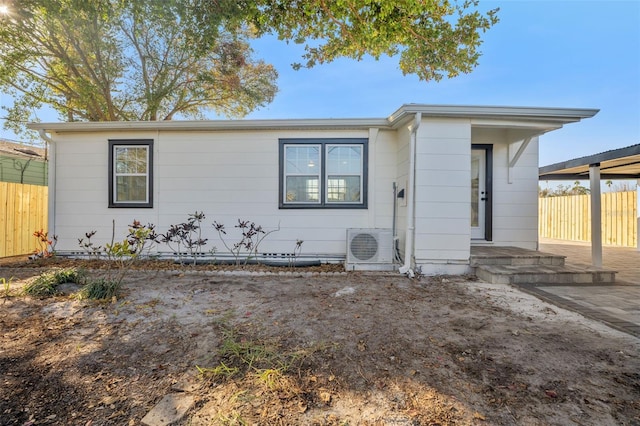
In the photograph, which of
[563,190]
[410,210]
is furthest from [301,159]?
[563,190]

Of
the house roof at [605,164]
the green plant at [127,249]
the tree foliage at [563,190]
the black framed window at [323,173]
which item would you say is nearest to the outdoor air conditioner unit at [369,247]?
the black framed window at [323,173]

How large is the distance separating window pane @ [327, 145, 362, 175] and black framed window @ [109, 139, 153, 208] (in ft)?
11.7

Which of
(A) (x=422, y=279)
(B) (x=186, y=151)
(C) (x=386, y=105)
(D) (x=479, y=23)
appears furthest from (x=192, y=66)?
(A) (x=422, y=279)

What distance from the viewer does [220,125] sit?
544 centimetres

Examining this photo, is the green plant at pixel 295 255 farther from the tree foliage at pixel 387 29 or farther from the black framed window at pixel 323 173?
the tree foliage at pixel 387 29

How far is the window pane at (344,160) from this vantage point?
547 centimetres

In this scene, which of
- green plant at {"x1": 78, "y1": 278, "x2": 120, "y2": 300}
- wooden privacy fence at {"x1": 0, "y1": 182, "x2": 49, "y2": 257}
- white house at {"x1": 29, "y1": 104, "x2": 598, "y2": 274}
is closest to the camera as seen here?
green plant at {"x1": 78, "y1": 278, "x2": 120, "y2": 300}

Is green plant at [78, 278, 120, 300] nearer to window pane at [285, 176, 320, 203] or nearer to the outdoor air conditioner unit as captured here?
window pane at [285, 176, 320, 203]

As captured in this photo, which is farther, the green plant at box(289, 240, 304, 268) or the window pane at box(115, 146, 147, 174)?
the window pane at box(115, 146, 147, 174)

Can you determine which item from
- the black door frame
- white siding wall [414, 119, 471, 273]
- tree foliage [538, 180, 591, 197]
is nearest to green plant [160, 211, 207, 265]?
white siding wall [414, 119, 471, 273]

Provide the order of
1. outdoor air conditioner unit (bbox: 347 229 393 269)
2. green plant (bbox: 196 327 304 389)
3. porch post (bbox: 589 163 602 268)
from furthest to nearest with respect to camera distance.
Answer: outdoor air conditioner unit (bbox: 347 229 393 269) → porch post (bbox: 589 163 602 268) → green plant (bbox: 196 327 304 389)

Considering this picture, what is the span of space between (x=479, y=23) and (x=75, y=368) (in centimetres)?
821

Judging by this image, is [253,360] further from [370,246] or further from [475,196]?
[475,196]

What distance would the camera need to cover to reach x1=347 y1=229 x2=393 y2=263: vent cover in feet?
16.3
